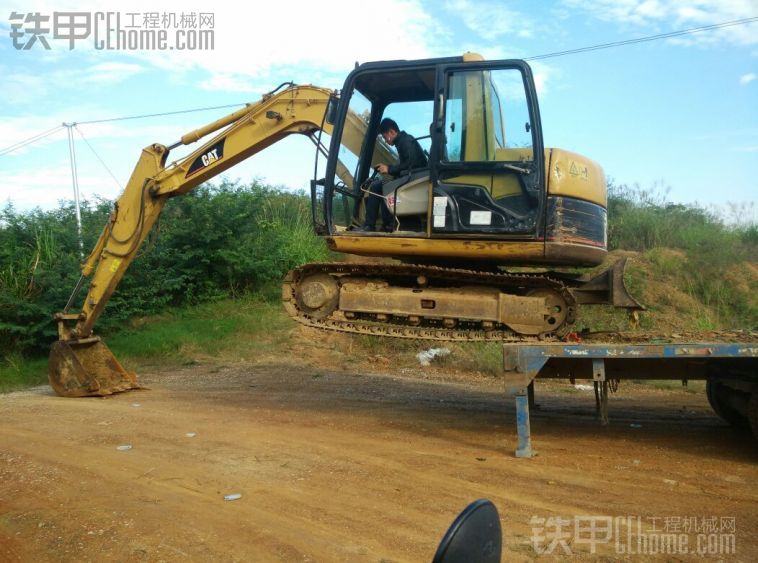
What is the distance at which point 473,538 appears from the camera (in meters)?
1.61

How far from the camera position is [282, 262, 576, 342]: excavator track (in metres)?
6.27

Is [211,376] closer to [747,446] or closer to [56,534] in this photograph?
[56,534]

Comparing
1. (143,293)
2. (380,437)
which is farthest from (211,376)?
(380,437)

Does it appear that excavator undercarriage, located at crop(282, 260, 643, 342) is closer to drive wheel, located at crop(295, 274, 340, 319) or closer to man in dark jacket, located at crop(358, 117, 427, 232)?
drive wheel, located at crop(295, 274, 340, 319)

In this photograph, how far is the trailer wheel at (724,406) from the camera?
6.09m

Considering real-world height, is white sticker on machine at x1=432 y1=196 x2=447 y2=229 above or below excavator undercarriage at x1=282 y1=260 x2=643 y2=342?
above

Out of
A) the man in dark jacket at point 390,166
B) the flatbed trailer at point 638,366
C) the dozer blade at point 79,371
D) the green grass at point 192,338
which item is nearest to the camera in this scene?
the flatbed trailer at point 638,366

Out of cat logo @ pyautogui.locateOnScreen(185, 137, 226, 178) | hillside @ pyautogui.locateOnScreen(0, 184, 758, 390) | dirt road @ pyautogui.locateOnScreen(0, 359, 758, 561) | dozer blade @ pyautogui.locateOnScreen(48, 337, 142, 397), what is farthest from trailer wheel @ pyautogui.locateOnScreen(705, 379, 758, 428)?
dozer blade @ pyautogui.locateOnScreen(48, 337, 142, 397)

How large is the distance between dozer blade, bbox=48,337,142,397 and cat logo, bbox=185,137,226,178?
2.59 m

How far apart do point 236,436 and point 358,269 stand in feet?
6.49

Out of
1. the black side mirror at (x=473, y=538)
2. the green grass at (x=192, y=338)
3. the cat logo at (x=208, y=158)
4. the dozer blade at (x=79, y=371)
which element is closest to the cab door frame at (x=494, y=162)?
the cat logo at (x=208, y=158)

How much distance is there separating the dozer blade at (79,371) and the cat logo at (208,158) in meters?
2.59

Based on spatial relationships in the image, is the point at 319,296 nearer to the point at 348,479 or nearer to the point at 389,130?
the point at 389,130

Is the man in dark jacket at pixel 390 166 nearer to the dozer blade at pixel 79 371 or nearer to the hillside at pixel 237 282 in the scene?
the dozer blade at pixel 79 371
